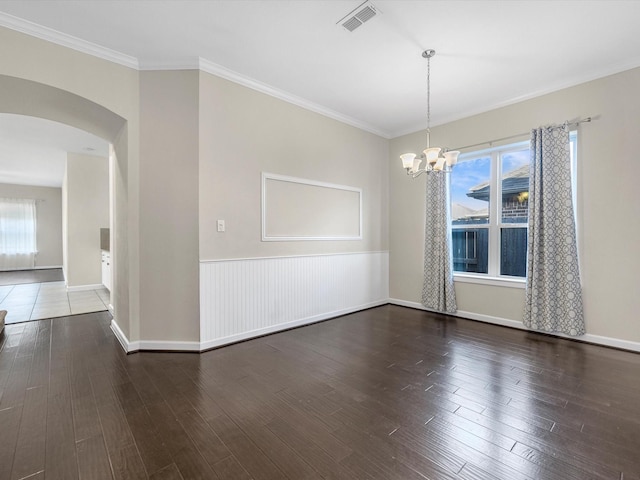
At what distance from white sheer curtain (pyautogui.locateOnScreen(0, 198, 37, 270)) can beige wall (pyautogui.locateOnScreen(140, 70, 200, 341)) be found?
10.3 meters

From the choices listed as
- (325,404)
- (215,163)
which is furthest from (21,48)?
(325,404)

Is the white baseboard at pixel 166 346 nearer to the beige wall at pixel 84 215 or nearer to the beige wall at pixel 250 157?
the beige wall at pixel 250 157

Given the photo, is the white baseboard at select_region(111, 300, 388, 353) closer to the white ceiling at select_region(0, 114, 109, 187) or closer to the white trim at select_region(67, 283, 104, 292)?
the white ceiling at select_region(0, 114, 109, 187)

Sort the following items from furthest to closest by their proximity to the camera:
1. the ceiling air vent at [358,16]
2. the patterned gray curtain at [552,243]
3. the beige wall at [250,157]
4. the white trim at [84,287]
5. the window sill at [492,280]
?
the white trim at [84,287]
the window sill at [492,280]
the patterned gray curtain at [552,243]
the beige wall at [250,157]
the ceiling air vent at [358,16]

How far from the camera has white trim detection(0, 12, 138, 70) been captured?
2.40 metres

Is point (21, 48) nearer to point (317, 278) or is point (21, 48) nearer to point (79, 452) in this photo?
point (79, 452)

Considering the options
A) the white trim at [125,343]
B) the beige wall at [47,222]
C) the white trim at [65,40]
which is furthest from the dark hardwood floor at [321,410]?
the beige wall at [47,222]

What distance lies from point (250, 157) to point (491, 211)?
3.48m

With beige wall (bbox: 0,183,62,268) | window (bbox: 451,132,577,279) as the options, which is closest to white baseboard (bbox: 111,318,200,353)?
window (bbox: 451,132,577,279)

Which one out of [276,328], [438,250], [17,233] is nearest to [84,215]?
[17,233]

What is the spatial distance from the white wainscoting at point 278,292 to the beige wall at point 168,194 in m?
0.19

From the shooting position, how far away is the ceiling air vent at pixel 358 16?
2327 mm

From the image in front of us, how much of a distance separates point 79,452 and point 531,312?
4496 mm

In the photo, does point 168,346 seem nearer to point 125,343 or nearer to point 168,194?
point 125,343
